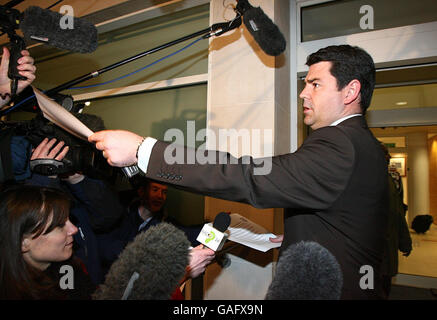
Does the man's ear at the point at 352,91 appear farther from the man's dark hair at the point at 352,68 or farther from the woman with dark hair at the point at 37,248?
the woman with dark hair at the point at 37,248

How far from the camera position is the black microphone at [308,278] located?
460 millimetres

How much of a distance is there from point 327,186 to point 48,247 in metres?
1.03

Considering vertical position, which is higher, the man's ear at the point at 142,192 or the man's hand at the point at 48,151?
the man's hand at the point at 48,151

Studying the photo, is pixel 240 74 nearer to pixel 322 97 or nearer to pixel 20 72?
pixel 322 97

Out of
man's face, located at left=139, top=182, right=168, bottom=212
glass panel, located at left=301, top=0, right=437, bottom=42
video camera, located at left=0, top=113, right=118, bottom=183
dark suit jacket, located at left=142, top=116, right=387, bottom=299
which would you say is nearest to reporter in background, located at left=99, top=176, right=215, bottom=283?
man's face, located at left=139, top=182, right=168, bottom=212

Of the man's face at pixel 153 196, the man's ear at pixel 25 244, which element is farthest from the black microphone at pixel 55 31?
the man's face at pixel 153 196

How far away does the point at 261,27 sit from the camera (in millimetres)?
1247

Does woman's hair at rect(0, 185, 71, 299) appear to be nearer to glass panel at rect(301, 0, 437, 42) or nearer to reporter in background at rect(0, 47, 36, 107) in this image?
reporter in background at rect(0, 47, 36, 107)

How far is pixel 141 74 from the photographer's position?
252cm

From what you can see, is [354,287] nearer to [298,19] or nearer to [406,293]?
[298,19]

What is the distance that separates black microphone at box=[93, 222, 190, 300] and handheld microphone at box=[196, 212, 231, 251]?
0.31 m

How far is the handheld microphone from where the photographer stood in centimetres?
83

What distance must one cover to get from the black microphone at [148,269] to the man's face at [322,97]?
0.78m
